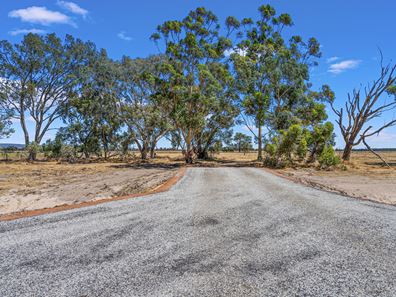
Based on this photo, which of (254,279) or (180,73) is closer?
(254,279)

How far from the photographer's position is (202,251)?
13.0ft

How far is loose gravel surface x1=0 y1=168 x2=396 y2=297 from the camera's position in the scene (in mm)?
3023

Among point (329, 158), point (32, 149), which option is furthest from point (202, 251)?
point (32, 149)

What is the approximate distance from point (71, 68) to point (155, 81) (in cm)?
1420

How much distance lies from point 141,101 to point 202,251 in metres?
28.9

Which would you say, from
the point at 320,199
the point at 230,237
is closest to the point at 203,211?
the point at 230,237

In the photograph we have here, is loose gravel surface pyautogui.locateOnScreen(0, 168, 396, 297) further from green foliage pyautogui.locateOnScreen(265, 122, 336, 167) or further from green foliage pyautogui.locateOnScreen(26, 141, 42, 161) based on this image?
green foliage pyautogui.locateOnScreen(26, 141, 42, 161)

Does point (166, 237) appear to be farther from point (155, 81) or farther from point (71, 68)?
point (71, 68)

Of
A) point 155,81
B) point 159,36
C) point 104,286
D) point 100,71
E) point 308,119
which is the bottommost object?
point 104,286

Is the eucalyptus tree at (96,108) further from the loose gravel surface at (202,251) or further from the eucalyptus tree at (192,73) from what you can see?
the loose gravel surface at (202,251)

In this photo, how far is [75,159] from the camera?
1266 inches

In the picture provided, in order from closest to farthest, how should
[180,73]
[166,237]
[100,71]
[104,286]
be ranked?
[104,286] → [166,237] → [180,73] → [100,71]

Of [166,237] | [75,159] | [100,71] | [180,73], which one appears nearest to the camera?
[166,237]

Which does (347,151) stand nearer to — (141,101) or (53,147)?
(141,101)
